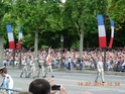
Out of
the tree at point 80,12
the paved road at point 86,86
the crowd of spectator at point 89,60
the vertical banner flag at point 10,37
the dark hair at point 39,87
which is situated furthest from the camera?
the vertical banner flag at point 10,37

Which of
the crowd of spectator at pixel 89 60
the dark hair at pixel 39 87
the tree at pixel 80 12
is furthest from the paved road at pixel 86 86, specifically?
the tree at pixel 80 12

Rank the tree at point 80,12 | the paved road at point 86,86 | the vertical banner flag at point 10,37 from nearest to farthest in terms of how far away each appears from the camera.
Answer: the paved road at point 86,86 < the tree at point 80,12 < the vertical banner flag at point 10,37

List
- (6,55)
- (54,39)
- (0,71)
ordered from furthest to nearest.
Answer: (54,39) → (6,55) → (0,71)

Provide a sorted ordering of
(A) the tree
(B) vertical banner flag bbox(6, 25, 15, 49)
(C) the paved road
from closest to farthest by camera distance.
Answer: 1. (C) the paved road
2. (A) the tree
3. (B) vertical banner flag bbox(6, 25, 15, 49)

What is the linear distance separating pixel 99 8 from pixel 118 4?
403 cm

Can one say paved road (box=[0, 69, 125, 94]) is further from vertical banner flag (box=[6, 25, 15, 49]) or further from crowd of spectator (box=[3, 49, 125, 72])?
vertical banner flag (box=[6, 25, 15, 49])

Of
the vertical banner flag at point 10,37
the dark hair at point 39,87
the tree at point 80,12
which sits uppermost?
the tree at point 80,12

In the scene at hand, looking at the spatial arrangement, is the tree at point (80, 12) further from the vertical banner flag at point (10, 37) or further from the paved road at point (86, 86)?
the paved road at point (86, 86)

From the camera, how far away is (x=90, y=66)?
40.7m

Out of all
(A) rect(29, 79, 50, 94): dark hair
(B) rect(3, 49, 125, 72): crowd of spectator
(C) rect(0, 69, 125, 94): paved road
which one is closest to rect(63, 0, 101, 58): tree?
(B) rect(3, 49, 125, 72): crowd of spectator

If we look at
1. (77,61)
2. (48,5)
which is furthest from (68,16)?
(77,61)

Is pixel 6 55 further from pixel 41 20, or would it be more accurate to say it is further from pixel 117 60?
pixel 117 60

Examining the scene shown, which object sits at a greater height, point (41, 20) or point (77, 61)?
point (41, 20)

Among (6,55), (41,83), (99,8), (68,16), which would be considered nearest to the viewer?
(41,83)
